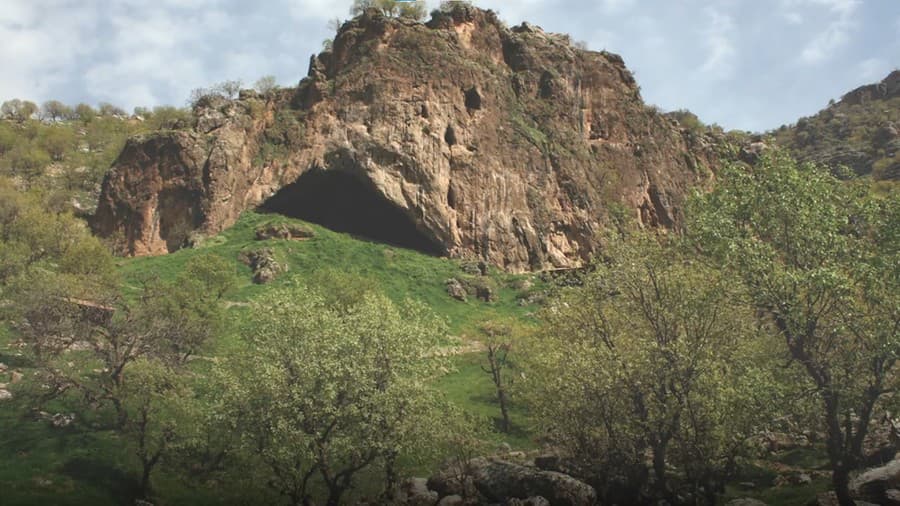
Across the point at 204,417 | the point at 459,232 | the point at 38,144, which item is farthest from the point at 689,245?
the point at 38,144

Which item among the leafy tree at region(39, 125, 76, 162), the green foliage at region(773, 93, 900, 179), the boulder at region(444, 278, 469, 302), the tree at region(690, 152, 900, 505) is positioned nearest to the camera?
the tree at region(690, 152, 900, 505)

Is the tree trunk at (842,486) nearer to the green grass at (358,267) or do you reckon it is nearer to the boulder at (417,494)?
the boulder at (417,494)

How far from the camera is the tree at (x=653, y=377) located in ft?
72.2

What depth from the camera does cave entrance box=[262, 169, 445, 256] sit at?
71125 mm

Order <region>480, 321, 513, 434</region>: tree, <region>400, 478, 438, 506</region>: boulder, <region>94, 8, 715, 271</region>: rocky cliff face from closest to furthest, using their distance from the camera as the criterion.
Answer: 1. <region>400, 478, 438, 506</region>: boulder
2. <region>480, 321, 513, 434</region>: tree
3. <region>94, 8, 715, 271</region>: rocky cliff face

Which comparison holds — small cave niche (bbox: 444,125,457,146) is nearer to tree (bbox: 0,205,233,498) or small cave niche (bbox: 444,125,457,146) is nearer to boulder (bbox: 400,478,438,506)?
tree (bbox: 0,205,233,498)

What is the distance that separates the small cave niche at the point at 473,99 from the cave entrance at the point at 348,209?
1709 centimetres

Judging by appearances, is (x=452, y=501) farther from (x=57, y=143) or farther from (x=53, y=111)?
(x=53, y=111)

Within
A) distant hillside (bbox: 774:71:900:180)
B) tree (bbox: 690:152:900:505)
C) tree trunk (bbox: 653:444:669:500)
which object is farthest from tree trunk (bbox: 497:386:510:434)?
distant hillside (bbox: 774:71:900:180)

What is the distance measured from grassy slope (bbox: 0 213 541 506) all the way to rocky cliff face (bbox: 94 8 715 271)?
16.5 ft

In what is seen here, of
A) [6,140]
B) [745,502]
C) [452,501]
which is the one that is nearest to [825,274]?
[745,502]

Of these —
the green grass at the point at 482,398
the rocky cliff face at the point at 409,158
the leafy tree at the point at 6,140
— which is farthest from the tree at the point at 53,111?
the green grass at the point at 482,398

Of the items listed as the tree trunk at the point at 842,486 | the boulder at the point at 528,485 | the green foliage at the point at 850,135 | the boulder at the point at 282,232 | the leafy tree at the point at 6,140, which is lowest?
the boulder at the point at 528,485

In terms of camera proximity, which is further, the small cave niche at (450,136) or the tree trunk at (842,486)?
the small cave niche at (450,136)
